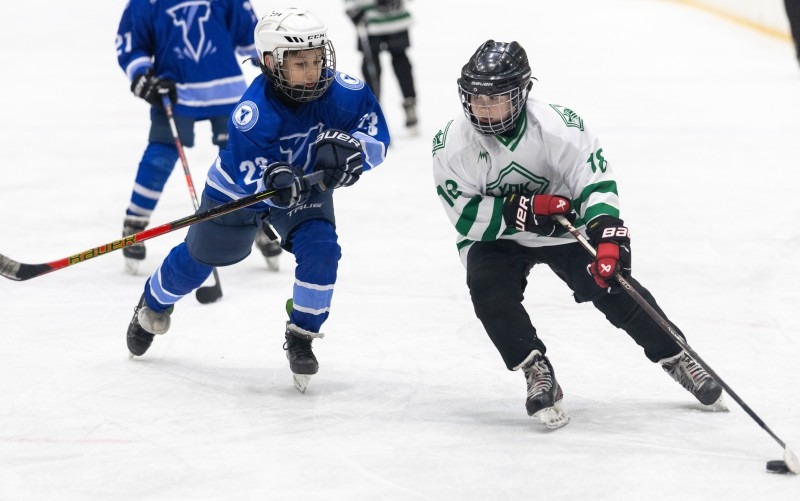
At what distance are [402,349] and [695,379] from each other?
1019 millimetres

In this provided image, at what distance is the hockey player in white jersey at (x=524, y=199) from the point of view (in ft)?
9.64

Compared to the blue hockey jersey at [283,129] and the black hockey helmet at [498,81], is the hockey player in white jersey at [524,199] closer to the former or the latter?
the black hockey helmet at [498,81]

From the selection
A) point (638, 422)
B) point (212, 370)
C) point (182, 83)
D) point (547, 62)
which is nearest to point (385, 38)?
point (547, 62)

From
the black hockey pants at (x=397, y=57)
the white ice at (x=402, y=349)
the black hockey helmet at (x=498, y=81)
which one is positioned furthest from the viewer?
the black hockey pants at (x=397, y=57)

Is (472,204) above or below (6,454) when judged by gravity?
above

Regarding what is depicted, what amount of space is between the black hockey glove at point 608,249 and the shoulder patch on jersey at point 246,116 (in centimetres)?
93

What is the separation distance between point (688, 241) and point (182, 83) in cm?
209

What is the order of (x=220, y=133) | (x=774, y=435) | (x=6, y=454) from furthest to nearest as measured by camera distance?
1. (x=220, y=133)
2. (x=6, y=454)
3. (x=774, y=435)

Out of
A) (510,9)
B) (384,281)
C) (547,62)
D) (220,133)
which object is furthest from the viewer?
(510,9)

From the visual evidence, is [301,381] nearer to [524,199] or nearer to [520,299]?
[520,299]

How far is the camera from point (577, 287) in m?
3.12

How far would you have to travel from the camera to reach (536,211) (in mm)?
2936

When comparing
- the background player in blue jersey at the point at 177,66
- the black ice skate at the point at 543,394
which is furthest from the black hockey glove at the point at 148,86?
the black ice skate at the point at 543,394

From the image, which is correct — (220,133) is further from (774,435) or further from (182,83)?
(774,435)
